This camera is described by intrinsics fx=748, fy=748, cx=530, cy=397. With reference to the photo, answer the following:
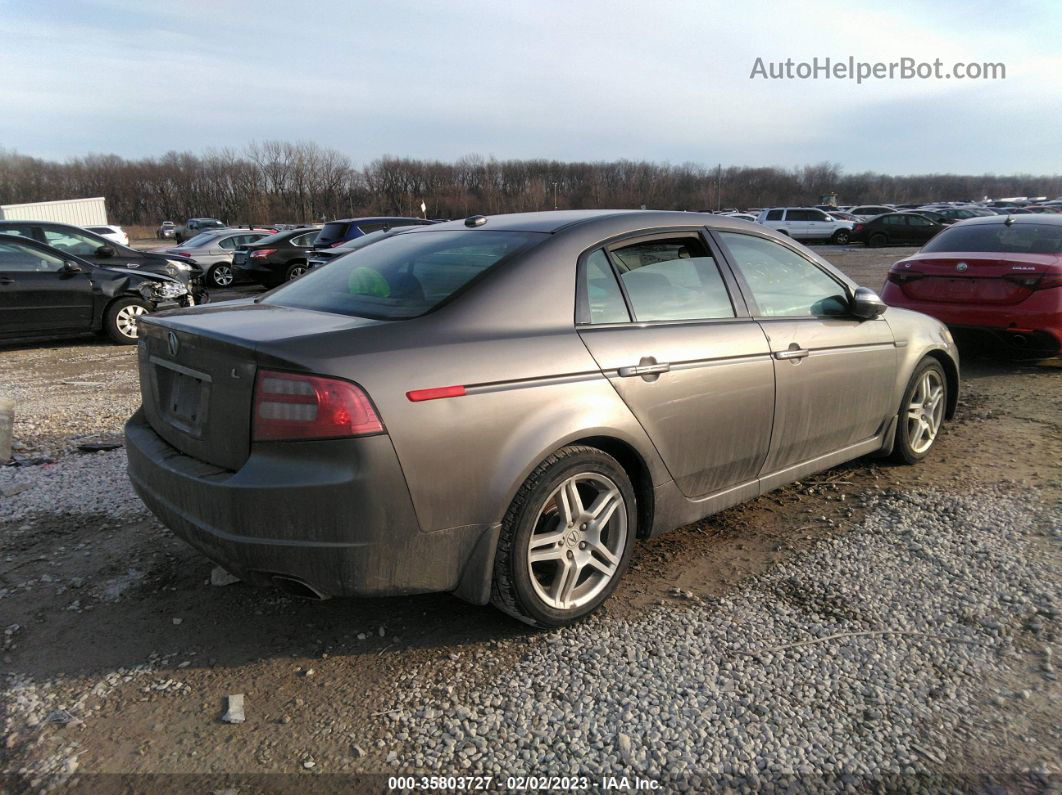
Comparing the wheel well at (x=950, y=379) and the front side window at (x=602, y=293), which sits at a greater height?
the front side window at (x=602, y=293)

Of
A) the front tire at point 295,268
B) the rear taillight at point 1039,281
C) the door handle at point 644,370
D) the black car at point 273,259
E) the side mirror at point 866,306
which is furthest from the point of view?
the front tire at point 295,268

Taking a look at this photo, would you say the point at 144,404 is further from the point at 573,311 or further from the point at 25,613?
the point at 573,311

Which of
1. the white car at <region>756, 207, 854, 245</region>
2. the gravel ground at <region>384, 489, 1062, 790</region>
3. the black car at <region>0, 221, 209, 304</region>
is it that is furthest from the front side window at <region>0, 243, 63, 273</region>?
the white car at <region>756, 207, 854, 245</region>

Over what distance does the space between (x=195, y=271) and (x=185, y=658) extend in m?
13.0

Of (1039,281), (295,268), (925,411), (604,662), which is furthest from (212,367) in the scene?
(295,268)

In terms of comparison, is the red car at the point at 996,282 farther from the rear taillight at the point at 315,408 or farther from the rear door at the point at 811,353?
the rear taillight at the point at 315,408

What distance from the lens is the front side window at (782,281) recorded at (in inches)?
146

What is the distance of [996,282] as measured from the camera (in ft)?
22.7

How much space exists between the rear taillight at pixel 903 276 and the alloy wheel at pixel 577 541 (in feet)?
19.2

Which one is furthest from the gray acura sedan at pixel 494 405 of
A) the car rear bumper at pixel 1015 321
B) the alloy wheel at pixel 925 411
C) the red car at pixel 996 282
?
the red car at pixel 996 282

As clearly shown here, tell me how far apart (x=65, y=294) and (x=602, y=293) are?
881 centimetres

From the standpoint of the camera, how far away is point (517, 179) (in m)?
91.1

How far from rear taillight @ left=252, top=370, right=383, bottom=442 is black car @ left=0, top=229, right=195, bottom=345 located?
24.3ft

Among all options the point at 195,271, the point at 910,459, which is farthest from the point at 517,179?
the point at 910,459
